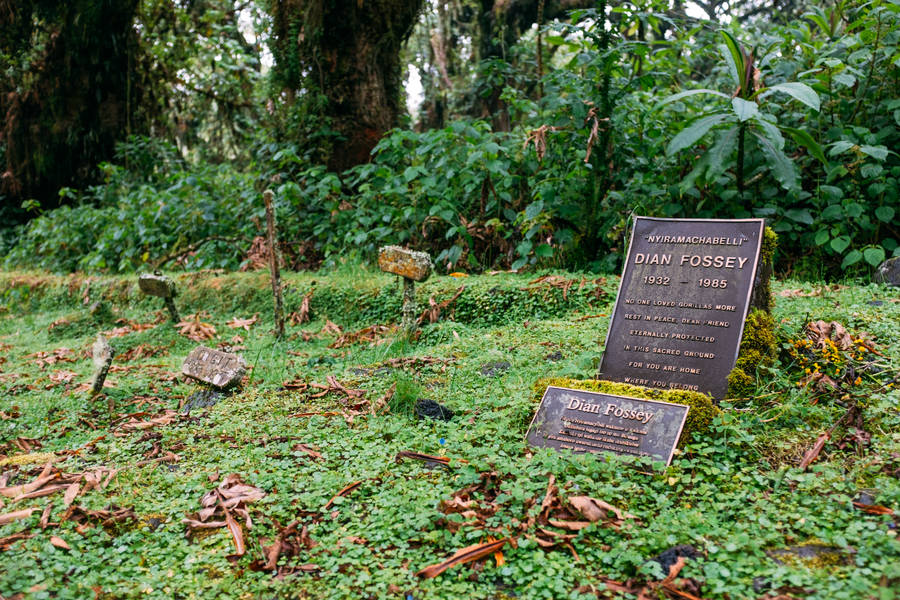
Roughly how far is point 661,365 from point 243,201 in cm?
801

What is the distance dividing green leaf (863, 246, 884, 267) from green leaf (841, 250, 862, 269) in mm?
56

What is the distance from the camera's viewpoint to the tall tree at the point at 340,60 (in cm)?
958

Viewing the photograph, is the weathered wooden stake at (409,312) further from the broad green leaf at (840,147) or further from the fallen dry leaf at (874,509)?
the broad green leaf at (840,147)

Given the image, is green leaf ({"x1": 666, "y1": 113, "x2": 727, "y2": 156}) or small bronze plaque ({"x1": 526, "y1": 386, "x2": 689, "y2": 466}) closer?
small bronze plaque ({"x1": 526, "y1": 386, "x2": 689, "y2": 466})

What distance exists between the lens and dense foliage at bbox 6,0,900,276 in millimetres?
6086

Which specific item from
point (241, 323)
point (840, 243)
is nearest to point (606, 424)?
point (840, 243)

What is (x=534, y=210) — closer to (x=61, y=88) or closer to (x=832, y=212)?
(x=832, y=212)

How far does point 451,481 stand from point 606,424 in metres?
0.93

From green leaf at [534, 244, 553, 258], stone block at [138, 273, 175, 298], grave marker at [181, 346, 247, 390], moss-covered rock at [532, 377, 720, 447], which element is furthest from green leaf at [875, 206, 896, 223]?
stone block at [138, 273, 175, 298]

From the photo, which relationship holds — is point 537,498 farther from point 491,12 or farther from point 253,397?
point 491,12

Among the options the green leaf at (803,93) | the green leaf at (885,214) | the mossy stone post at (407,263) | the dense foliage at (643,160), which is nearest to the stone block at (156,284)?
the dense foliage at (643,160)

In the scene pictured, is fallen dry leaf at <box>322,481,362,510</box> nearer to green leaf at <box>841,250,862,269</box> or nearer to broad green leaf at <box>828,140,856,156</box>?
green leaf at <box>841,250,862,269</box>

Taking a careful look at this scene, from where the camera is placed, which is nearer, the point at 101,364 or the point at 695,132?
the point at 101,364

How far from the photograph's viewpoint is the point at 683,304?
13.2ft
